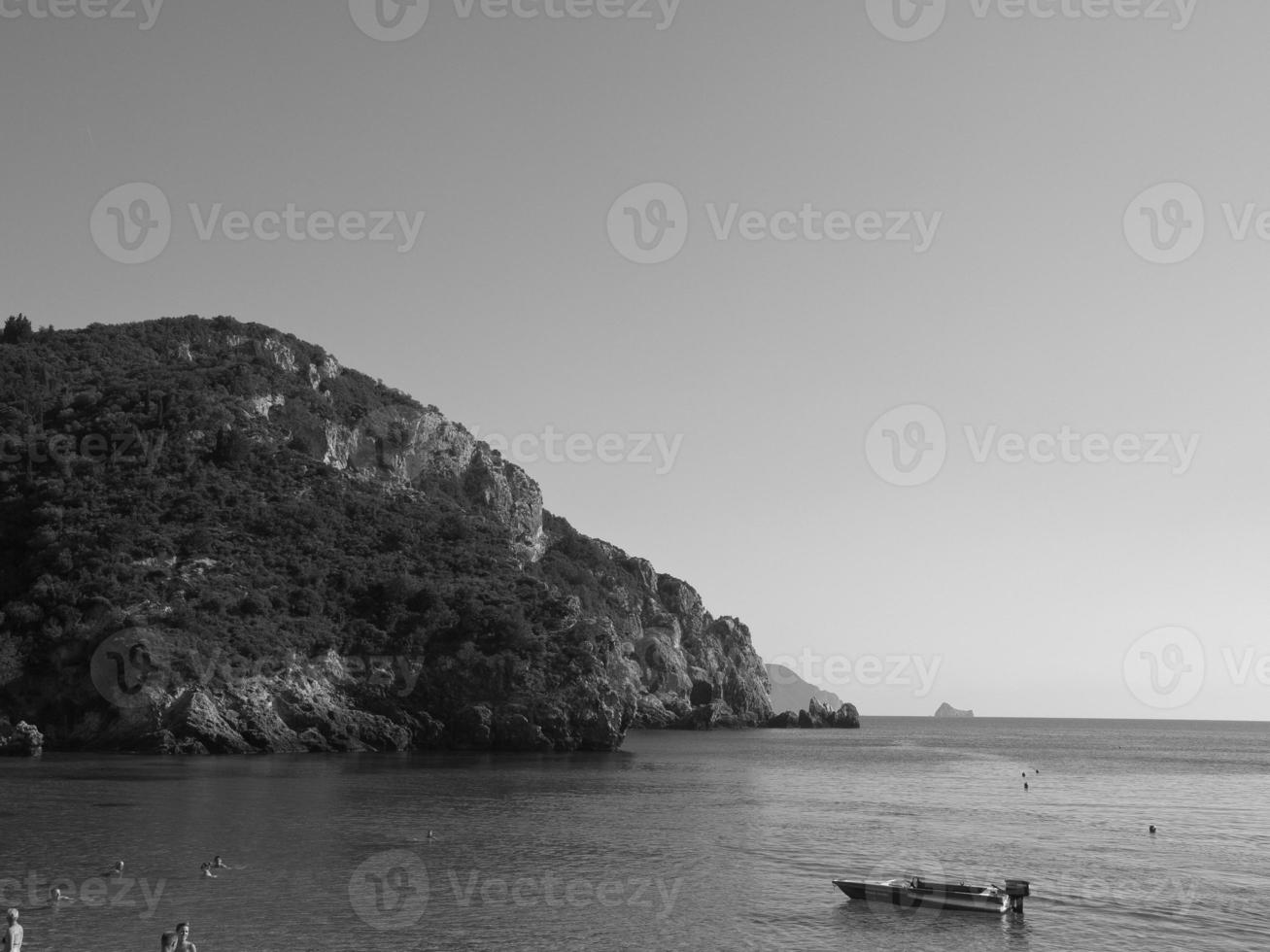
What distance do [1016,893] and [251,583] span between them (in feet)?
292

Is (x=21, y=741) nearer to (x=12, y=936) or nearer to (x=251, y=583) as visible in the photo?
(x=251, y=583)

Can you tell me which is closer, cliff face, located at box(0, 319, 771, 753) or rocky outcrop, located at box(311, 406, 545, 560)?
cliff face, located at box(0, 319, 771, 753)

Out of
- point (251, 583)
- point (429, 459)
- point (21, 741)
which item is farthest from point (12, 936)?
point (429, 459)

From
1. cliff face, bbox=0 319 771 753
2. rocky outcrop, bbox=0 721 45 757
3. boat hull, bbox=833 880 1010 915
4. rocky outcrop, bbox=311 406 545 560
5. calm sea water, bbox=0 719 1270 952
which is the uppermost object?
rocky outcrop, bbox=311 406 545 560

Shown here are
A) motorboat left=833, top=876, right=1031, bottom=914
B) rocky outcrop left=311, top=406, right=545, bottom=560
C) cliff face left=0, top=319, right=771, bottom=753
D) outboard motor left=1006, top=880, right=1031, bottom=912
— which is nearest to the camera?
motorboat left=833, top=876, right=1031, bottom=914

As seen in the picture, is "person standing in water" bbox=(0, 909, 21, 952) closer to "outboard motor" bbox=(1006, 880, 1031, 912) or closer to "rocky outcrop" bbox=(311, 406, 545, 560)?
"outboard motor" bbox=(1006, 880, 1031, 912)

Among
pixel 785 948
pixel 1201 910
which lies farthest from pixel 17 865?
pixel 1201 910

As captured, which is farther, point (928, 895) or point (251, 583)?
point (251, 583)

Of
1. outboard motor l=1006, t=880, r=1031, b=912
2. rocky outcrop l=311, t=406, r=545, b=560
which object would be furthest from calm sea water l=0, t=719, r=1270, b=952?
rocky outcrop l=311, t=406, r=545, b=560

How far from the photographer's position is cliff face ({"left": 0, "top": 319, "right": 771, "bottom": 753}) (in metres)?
94.2

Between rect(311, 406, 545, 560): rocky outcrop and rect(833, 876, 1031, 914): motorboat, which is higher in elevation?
Answer: rect(311, 406, 545, 560): rocky outcrop

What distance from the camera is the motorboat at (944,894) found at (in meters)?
38.3

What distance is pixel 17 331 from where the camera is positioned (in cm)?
16100

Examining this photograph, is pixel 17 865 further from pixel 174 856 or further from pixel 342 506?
pixel 342 506
